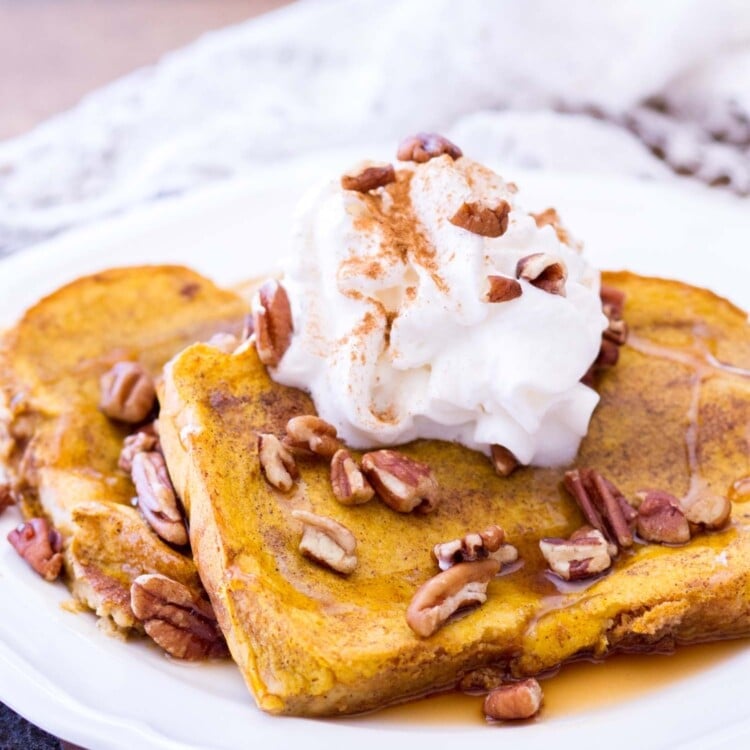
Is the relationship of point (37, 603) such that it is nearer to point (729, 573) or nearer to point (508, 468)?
point (508, 468)

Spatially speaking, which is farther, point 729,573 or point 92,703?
point 729,573

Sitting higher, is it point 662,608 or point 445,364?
point 445,364

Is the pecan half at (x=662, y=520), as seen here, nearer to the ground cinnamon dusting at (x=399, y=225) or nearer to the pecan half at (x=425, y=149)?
the ground cinnamon dusting at (x=399, y=225)

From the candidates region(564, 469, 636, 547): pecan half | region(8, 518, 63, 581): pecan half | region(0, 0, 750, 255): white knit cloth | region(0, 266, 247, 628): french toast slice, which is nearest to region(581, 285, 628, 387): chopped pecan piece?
region(564, 469, 636, 547): pecan half

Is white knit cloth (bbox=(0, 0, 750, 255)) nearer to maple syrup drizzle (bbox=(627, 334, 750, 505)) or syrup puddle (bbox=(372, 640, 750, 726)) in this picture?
maple syrup drizzle (bbox=(627, 334, 750, 505))

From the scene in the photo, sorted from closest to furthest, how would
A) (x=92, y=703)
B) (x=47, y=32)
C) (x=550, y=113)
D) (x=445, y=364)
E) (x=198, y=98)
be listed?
(x=92, y=703)
(x=445, y=364)
(x=550, y=113)
(x=198, y=98)
(x=47, y=32)

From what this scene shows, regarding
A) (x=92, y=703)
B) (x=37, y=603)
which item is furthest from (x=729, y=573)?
(x=37, y=603)

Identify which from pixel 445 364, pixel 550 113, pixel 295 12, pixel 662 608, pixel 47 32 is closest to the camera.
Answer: pixel 662 608
